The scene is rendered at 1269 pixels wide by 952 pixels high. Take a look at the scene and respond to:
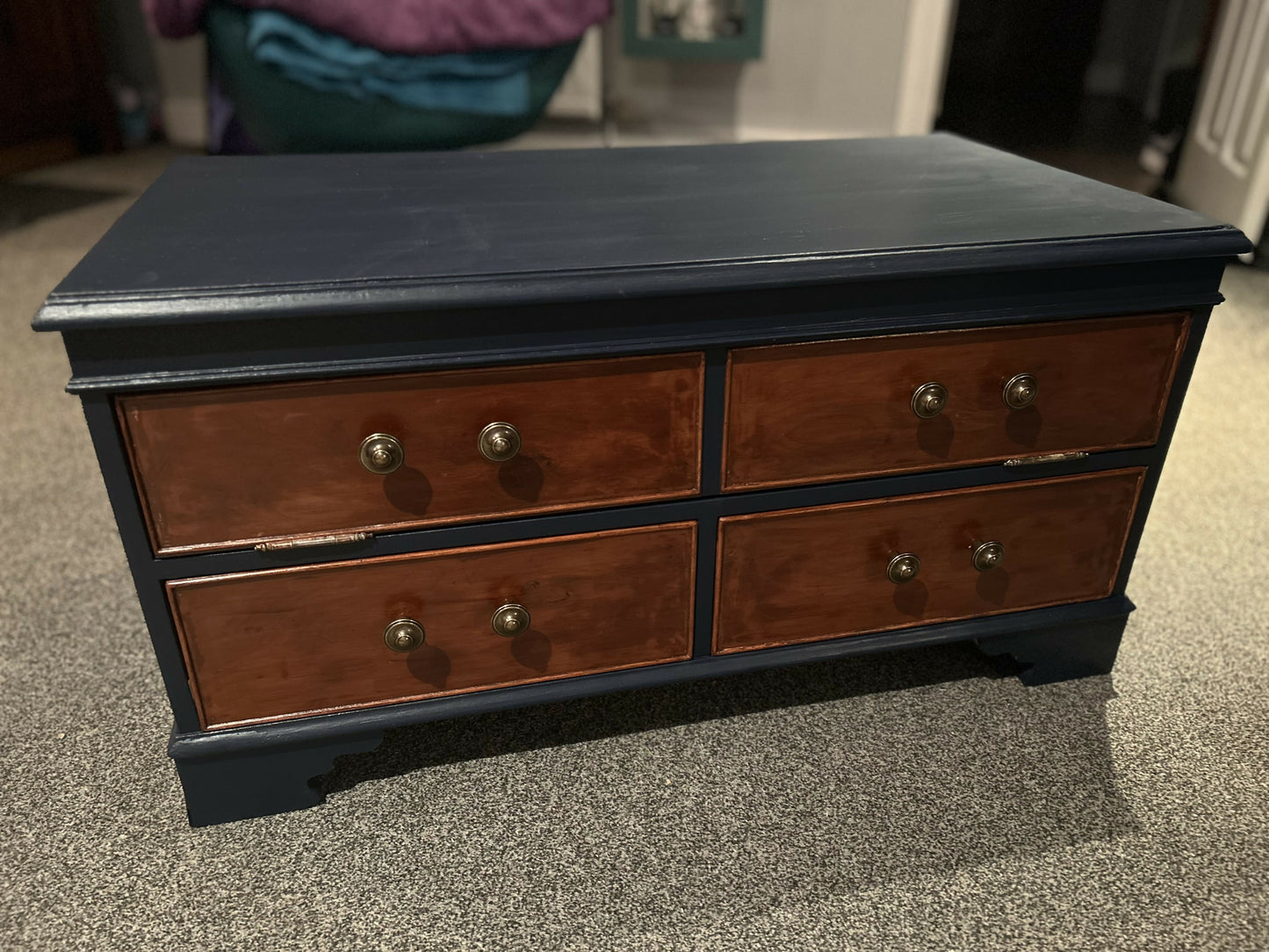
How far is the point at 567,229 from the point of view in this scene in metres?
0.92

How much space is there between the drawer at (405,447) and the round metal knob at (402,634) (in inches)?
3.9

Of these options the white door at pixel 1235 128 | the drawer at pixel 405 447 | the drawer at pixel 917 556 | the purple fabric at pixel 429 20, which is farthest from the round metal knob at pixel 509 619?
the white door at pixel 1235 128

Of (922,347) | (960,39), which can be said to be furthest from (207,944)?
(960,39)

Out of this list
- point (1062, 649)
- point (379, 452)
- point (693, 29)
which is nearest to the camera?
point (379, 452)

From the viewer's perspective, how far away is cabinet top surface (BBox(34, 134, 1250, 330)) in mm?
783

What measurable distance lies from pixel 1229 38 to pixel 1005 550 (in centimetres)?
213

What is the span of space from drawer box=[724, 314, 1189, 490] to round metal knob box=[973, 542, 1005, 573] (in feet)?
0.33

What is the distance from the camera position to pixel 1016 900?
89 centimetres

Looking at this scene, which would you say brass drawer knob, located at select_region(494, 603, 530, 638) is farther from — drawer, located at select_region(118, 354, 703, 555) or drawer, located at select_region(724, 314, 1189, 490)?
drawer, located at select_region(724, 314, 1189, 490)

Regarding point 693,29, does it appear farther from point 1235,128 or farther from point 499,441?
point 499,441

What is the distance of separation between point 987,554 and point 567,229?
1.79 feet

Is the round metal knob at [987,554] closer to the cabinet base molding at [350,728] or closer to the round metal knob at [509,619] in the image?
the cabinet base molding at [350,728]

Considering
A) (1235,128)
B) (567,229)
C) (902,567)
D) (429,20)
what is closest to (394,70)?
(429,20)

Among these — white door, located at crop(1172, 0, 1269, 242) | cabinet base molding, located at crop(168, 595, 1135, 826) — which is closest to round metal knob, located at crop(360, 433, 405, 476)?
cabinet base molding, located at crop(168, 595, 1135, 826)
